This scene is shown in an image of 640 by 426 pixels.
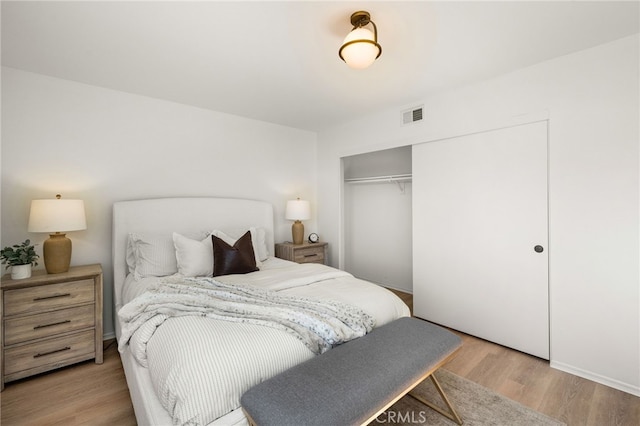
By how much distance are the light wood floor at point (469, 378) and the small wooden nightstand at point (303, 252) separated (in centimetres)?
195

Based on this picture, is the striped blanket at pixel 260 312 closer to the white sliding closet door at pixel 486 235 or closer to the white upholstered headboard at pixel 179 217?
the white upholstered headboard at pixel 179 217

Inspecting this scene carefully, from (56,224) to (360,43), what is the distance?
251 centimetres

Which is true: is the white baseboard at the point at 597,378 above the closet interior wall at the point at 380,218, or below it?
below

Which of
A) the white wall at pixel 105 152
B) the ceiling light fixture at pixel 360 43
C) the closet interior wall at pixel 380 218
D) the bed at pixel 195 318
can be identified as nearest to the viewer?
the bed at pixel 195 318

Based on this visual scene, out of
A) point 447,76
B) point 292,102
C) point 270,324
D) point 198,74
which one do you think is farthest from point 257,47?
point 270,324

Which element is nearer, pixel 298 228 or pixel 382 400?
pixel 382 400

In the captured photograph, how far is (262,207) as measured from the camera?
12.0ft

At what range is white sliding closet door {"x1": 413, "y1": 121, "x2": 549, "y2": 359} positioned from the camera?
231 cm

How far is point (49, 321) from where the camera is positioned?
2.13 m

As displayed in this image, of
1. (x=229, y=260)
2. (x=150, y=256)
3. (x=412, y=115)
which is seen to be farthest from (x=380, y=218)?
(x=150, y=256)

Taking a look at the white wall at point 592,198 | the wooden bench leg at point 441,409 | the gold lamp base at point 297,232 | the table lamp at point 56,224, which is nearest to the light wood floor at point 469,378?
the white wall at point 592,198

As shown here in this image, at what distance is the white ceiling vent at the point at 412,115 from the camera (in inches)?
119

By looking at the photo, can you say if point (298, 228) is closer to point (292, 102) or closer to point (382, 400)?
point (292, 102)

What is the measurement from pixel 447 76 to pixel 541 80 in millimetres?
689
